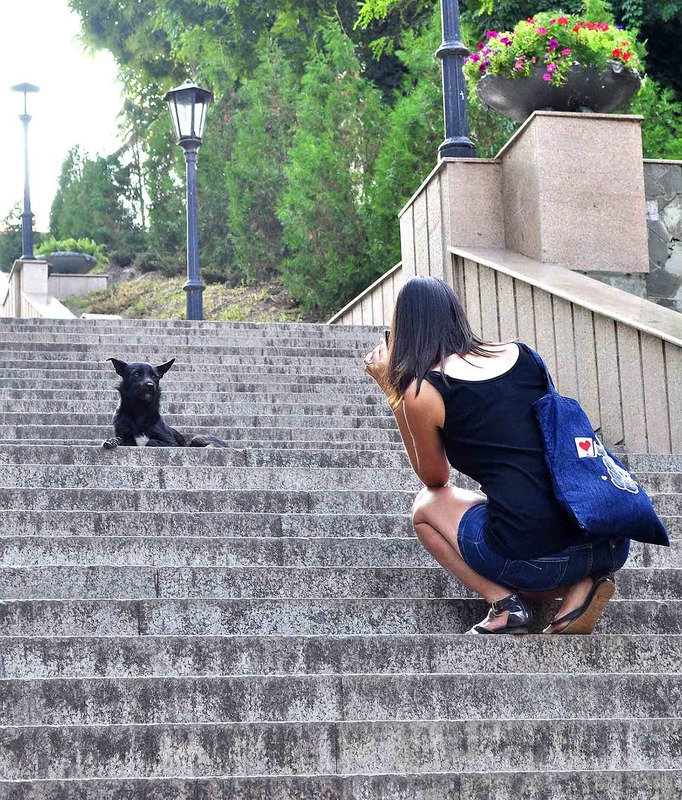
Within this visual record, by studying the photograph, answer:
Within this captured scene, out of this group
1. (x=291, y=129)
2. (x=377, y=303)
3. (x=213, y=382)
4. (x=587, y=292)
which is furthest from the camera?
(x=291, y=129)

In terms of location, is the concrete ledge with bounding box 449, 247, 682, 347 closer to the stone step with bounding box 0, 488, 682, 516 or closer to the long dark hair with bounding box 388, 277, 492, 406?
the stone step with bounding box 0, 488, 682, 516

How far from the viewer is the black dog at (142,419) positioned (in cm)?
841

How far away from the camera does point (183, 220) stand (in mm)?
31016

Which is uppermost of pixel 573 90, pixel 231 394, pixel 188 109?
pixel 188 109

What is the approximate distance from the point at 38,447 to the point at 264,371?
3736 mm

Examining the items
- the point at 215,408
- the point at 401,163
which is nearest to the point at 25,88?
the point at 401,163

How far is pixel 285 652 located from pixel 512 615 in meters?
0.81

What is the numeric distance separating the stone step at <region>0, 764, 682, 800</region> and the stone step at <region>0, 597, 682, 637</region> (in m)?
1.36

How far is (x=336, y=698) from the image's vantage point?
4000 mm

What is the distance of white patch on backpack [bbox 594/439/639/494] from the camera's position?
14.6 feet

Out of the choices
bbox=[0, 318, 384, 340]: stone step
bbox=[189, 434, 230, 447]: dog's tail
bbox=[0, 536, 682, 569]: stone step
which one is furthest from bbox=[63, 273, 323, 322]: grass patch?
bbox=[0, 536, 682, 569]: stone step

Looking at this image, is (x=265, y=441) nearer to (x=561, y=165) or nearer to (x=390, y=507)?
(x=390, y=507)

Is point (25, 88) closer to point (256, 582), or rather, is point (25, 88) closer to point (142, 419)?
point (142, 419)

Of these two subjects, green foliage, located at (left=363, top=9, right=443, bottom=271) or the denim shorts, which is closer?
the denim shorts
